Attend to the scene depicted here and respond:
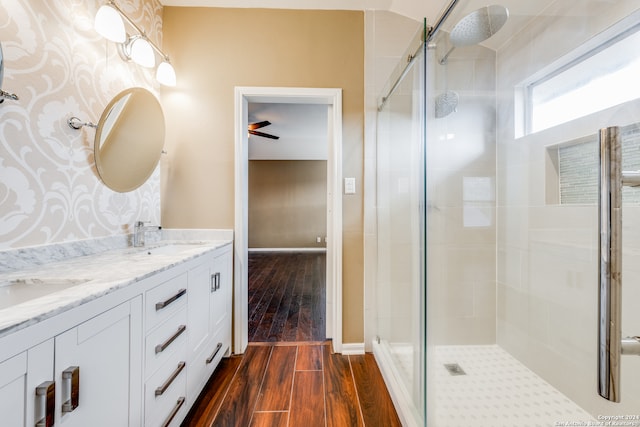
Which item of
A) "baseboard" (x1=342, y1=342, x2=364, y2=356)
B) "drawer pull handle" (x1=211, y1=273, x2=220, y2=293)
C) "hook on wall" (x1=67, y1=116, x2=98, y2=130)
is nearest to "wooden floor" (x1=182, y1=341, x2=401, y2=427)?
"baseboard" (x1=342, y1=342, x2=364, y2=356)

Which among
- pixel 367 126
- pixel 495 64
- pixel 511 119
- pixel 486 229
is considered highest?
pixel 495 64

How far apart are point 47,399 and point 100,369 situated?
0.52 feet

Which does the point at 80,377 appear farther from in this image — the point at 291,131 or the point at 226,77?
the point at 291,131

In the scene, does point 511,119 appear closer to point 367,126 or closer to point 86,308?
point 367,126

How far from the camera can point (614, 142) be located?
46 centimetres

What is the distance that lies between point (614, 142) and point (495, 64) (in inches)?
52.9

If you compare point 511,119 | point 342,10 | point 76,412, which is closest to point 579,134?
point 511,119

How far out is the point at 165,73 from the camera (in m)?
1.73

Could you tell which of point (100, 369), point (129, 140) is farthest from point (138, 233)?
point (100, 369)

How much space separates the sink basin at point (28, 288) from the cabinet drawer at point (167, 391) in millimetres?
463

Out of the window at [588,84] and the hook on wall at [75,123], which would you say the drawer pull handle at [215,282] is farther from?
the window at [588,84]

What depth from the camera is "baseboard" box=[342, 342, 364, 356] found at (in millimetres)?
1883

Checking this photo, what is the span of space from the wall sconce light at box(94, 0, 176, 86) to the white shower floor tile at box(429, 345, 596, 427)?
7.60 feet

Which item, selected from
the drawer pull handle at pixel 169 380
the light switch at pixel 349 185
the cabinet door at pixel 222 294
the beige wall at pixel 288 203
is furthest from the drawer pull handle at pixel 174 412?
the beige wall at pixel 288 203
